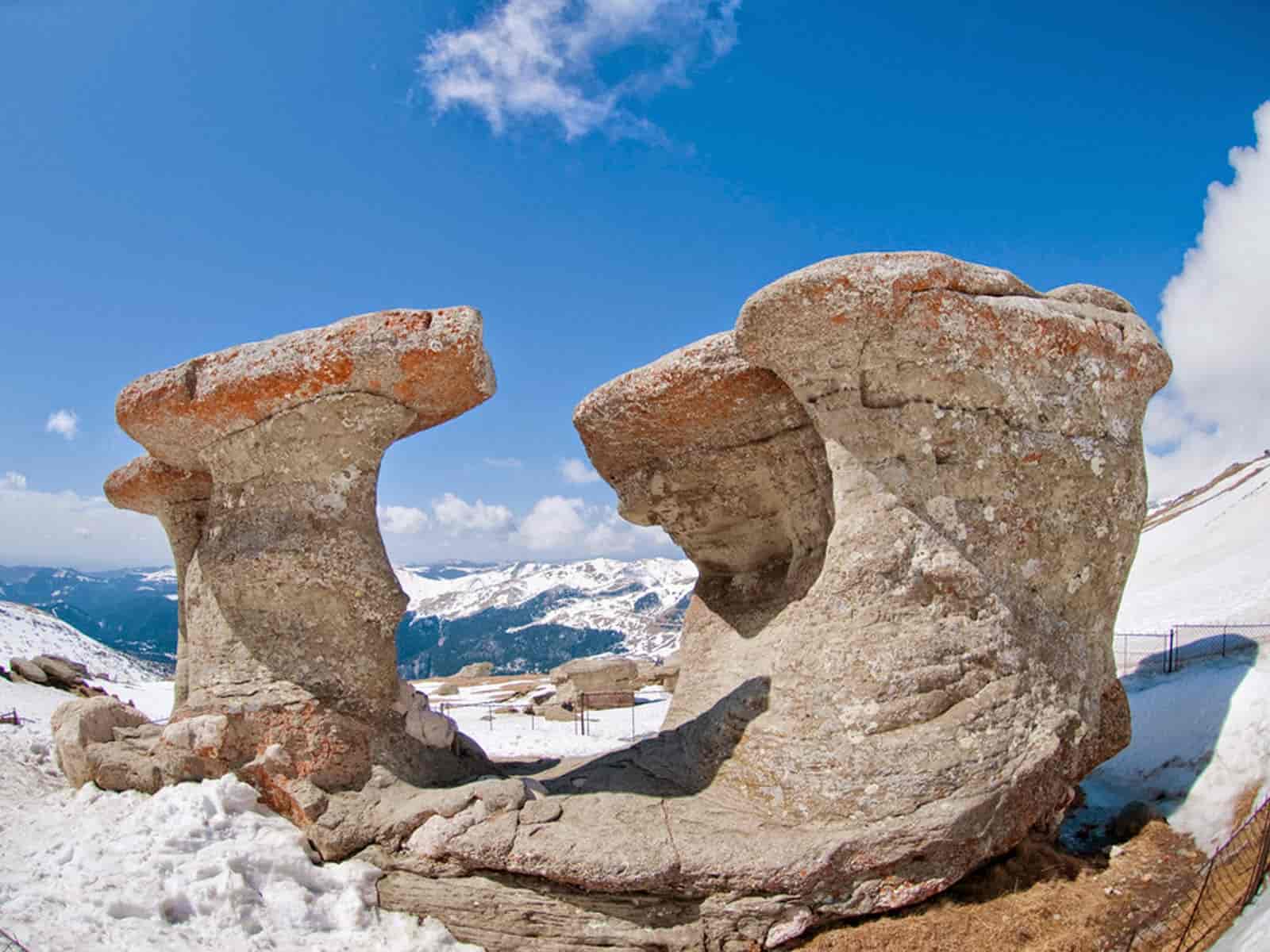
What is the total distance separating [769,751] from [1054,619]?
2707mm

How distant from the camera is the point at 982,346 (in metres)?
6.95

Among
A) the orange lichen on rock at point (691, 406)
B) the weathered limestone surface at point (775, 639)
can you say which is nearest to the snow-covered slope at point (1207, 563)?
the weathered limestone surface at point (775, 639)

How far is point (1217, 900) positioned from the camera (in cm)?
579

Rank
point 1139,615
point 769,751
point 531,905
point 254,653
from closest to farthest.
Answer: point 531,905, point 769,751, point 254,653, point 1139,615

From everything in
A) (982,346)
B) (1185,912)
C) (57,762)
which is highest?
(982,346)

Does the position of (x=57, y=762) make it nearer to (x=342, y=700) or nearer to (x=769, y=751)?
(x=342, y=700)

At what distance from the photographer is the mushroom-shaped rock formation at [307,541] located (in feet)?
23.3

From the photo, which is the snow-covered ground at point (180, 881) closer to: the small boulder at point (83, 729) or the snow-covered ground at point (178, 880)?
Answer: the snow-covered ground at point (178, 880)

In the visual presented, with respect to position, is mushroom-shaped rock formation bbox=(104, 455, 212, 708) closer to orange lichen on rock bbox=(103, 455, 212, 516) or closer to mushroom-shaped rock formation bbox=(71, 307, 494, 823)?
orange lichen on rock bbox=(103, 455, 212, 516)

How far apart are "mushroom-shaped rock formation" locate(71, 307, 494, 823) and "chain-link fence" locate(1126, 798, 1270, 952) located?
5.58 m

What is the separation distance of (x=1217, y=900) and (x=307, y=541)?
7.36 m

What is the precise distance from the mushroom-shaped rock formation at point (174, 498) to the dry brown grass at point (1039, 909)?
7.29 m

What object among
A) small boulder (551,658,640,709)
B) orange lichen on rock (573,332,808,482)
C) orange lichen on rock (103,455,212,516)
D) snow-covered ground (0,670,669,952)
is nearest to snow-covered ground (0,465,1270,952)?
snow-covered ground (0,670,669,952)

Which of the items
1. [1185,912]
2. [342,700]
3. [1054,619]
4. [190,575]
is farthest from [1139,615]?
[190,575]
